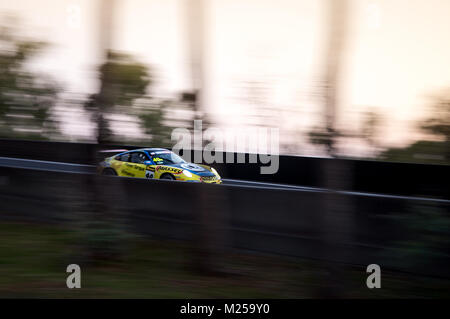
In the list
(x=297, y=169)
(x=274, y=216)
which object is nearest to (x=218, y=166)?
(x=297, y=169)

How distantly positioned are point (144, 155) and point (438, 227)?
1076 centimetres

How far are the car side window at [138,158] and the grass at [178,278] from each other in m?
7.67

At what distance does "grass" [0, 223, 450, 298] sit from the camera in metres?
5.26

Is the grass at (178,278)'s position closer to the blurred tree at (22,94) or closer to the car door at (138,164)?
the car door at (138,164)

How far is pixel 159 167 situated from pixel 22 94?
23804mm

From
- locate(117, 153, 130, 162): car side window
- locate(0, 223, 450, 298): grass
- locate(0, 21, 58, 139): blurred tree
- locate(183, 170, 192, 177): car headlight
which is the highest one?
locate(0, 21, 58, 139): blurred tree

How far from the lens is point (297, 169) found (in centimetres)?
1564

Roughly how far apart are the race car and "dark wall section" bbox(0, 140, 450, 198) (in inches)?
47.3

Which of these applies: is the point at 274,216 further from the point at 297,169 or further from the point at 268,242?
the point at 297,169

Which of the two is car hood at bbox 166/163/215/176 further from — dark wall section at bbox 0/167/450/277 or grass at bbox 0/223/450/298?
grass at bbox 0/223/450/298

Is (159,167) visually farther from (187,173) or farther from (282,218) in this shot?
(282,218)

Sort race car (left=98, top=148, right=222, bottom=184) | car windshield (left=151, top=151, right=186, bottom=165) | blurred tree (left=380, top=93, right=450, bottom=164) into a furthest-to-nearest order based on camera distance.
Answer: blurred tree (left=380, top=93, right=450, bottom=164)
car windshield (left=151, top=151, right=186, bottom=165)
race car (left=98, top=148, right=222, bottom=184)

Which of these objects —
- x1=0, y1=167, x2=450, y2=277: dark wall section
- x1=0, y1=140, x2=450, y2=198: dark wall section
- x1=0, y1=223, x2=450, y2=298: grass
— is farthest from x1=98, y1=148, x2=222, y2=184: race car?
x1=0, y1=223, x2=450, y2=298: grass

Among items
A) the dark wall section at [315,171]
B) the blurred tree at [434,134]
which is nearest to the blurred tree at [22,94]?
the dark wall section at [315,171]
